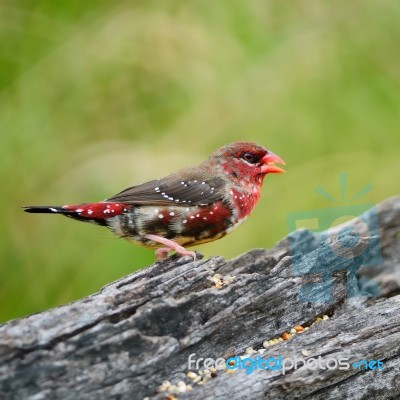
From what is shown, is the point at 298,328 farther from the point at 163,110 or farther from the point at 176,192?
the point at 163,110

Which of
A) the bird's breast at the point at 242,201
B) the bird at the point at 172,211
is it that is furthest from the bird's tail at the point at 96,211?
the bird's breast at the point at 242,201

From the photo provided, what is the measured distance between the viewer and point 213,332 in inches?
134

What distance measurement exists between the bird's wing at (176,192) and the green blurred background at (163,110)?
131 centimetres

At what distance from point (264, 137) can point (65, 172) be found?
148 centimetres

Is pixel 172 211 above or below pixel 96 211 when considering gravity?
below

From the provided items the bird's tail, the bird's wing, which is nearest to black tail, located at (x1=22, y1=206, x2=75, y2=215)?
the bird's tail

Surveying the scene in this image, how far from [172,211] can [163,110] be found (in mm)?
1996

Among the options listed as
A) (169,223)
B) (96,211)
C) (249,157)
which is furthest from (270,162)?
(96,211)

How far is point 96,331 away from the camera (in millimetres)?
3104

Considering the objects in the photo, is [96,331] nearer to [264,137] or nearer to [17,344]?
[17,344]

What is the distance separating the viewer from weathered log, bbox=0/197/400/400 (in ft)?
9.90

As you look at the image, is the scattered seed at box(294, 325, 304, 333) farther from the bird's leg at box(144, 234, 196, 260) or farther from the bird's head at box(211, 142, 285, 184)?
the bird's head at box(211, 142, 285, 184)

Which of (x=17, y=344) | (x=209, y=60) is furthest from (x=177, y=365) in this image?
(x=209, y=60)

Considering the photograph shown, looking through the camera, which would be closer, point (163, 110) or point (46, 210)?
point (46, 210)
